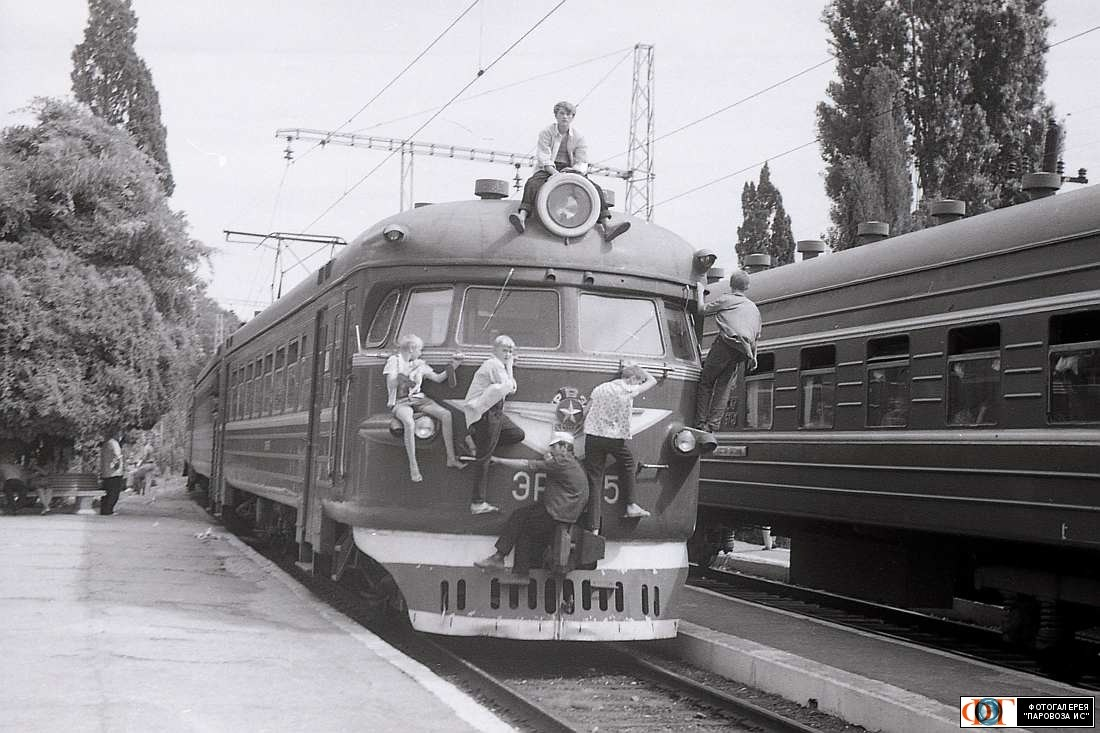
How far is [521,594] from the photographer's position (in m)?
8.83

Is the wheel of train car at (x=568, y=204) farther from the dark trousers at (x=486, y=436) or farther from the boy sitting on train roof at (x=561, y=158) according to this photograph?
the dark trousers at (x=486, y=436)

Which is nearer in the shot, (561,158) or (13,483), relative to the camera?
(561,158)

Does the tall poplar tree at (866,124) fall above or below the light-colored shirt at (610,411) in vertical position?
above

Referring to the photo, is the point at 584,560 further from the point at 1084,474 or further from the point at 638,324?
the point at 1084,474

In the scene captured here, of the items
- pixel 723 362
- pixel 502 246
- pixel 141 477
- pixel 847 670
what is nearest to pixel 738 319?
pixel 723 362

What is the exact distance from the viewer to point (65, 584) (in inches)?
446

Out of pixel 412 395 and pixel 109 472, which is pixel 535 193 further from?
pixel 109 472

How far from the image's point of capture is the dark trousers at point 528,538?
8773mm

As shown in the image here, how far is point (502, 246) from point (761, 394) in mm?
4848

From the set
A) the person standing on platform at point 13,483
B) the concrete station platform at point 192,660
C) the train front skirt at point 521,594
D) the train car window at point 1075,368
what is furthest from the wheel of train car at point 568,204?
the person standing on platform at point 13,483

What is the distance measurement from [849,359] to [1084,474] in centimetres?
331

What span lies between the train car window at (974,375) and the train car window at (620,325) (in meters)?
2.37

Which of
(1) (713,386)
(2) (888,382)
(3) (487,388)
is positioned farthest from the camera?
(2) (888,382)

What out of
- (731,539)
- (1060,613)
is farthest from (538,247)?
(731,539)
